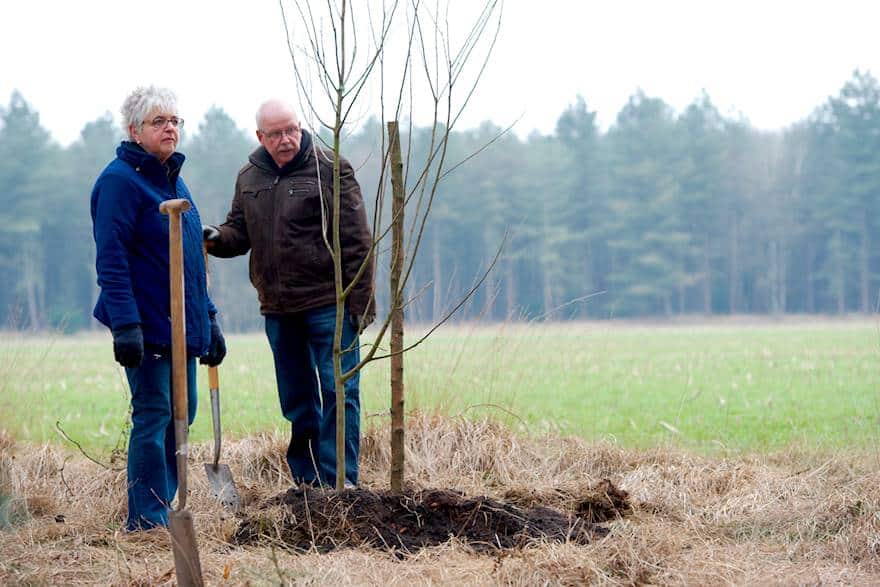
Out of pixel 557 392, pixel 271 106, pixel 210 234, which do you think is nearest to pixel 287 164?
pixel 271 106

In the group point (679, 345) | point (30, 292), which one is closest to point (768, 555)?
point (679, 345)

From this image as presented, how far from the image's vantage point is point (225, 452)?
→ 5.53 meters

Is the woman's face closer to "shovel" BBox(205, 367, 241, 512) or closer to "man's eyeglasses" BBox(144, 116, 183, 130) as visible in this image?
"man's eyeglasses" BBox(144, 116, 183, 130)

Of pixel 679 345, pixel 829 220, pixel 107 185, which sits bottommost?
pixel 679 345

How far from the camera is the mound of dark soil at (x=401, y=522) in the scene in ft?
12.0

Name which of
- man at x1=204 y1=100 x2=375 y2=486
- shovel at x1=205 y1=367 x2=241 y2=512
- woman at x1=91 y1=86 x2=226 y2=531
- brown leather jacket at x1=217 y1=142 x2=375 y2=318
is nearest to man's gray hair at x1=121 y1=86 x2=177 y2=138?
woman at x1=91 y1=86 x2=226 y2=531

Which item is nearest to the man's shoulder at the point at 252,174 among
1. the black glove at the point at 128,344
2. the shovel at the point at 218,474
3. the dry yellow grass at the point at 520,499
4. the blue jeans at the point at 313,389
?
the shovel at the point at 218,474

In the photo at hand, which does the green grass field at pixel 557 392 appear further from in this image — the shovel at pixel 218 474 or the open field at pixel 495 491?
the shovel at pixel 218 474

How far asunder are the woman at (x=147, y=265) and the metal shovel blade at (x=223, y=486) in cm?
49

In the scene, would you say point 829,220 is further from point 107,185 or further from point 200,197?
point 107,185

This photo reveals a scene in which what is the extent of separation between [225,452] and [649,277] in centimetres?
4653

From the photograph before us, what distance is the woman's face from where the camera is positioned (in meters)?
3.87

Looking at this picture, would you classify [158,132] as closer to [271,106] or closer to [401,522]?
[271,106]

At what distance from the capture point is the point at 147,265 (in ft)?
12.9
